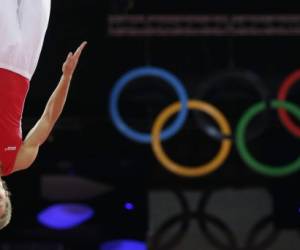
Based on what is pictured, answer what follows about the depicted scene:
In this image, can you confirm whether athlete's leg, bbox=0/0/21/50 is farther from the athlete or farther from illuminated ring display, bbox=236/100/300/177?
illuminated ring display, bbox=236/100/300/177

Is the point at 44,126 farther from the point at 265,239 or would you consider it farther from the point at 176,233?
the point at 265,239

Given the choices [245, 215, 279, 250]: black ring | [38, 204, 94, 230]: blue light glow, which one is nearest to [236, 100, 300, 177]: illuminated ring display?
[245, 215, 279, 250]: black ring

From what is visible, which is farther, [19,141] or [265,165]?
[265,165]

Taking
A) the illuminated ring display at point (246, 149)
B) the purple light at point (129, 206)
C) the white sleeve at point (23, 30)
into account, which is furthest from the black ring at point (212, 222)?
the white sleeve at point (23, 30)

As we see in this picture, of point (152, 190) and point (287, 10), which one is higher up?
point (287, 10)

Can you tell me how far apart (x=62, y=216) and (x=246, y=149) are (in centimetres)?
184

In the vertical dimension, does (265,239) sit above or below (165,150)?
below

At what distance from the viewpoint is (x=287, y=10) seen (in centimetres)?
601

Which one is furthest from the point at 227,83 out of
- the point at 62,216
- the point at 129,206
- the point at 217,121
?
the point at 62,216

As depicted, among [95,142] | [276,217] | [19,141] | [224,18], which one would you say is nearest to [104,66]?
[95,142]

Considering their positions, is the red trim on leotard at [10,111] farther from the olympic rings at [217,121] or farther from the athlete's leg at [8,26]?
the olympic rings at [217,121]

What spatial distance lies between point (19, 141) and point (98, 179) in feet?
10.7

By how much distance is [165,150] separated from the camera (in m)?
6.61

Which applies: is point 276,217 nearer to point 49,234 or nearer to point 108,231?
point 108,231
